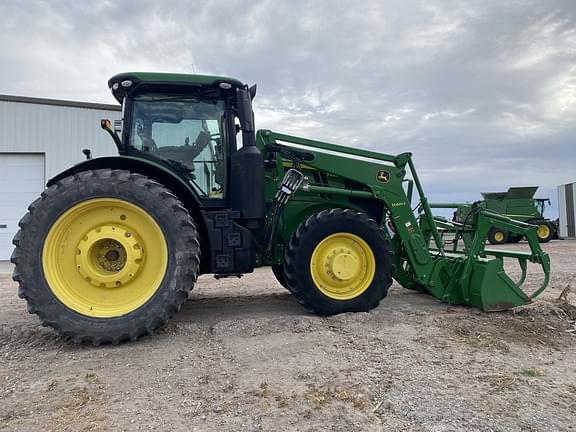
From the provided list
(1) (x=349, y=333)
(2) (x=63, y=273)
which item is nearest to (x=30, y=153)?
(2) (x=63, y=273)

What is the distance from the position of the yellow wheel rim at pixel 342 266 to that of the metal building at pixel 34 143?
1299 cm

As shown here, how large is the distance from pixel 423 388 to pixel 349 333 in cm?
130

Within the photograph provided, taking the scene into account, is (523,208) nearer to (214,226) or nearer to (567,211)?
(567,211)

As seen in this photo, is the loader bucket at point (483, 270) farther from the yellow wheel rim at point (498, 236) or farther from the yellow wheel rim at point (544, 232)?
the yellow wheel rim at point (544, 232)

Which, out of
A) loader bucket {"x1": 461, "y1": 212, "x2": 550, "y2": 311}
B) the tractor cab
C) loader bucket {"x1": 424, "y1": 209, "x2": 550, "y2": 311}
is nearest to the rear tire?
loader bucket {"x1": 424, "y1": 209, "x2": 550, "y2": 311}

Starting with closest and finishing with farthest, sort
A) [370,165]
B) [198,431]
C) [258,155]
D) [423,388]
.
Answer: [198,431] < [423,388] < [258,155] < [370,165]

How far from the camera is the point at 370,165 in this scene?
5.92 metres

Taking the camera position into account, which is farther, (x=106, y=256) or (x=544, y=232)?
(x=544, y=232)

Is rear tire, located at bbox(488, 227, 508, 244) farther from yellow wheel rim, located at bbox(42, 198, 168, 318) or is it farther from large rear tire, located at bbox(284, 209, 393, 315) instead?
yellow wheel rim, located at bbox(42, 198, 168, 318)

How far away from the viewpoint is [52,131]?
15.9 metres

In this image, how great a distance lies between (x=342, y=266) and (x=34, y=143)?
549 inches

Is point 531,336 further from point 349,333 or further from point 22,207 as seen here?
point 22,207

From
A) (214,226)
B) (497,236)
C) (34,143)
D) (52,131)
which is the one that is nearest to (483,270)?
(214,226)

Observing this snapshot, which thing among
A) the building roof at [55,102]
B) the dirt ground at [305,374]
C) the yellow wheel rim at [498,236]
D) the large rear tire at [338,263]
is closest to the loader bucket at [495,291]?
the dirt ground at [305,374]
